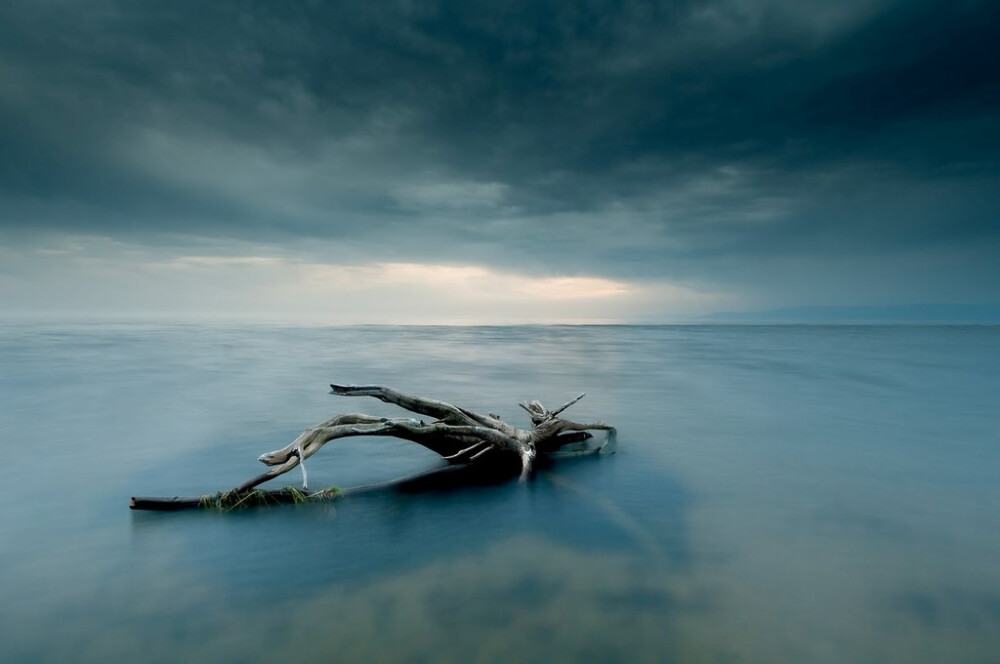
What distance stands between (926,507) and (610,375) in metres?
19.6

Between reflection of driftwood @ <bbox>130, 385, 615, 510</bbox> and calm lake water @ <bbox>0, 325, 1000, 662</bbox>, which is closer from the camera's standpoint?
calm lake water @ <bbox>0, 325, 1000, 662</bbox>

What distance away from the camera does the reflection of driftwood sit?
7.05 m

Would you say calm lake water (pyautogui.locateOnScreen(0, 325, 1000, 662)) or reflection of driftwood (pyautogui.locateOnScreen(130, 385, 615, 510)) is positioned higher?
reflection of driftwood (pyautogui.locateOnScreen(130, 385, 615, 510))

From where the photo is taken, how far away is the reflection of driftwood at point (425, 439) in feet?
23.1

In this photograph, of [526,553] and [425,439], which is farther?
[425,439]

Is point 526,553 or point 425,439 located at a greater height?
point 425,439

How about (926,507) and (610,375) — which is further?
(610,375)

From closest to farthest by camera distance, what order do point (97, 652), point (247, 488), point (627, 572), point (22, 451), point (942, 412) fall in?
point (97, 652) < point (627, 572) < point (247, 488) < point (22, 451) < point (942, 412)

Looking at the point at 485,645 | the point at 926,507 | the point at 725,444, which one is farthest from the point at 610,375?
the point at 485,645

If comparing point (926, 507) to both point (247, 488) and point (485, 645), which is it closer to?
point (485, 645)

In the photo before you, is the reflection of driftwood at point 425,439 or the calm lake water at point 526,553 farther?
the reflection of driftwood at point 425,439

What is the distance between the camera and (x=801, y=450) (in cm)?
1146

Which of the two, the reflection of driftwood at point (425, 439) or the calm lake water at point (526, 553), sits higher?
the reflection of driftwood at point (425, 439)

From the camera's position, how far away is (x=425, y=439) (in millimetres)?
8609
